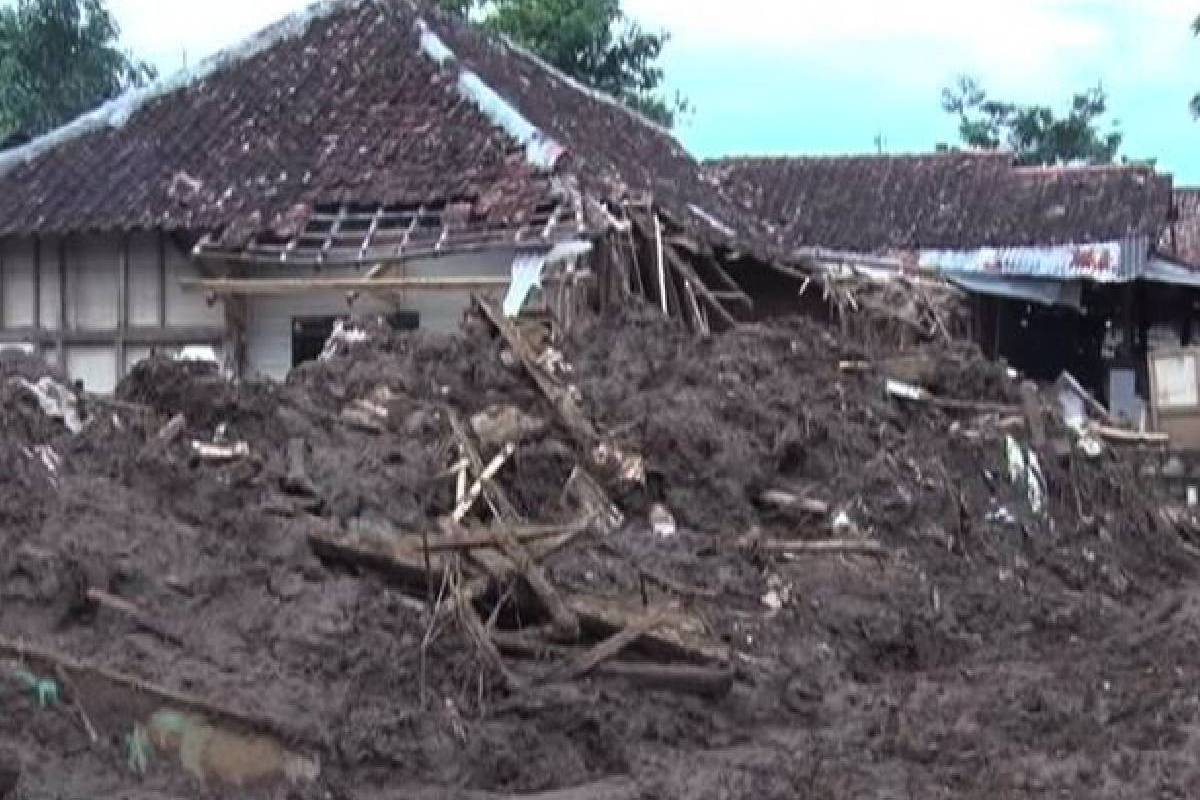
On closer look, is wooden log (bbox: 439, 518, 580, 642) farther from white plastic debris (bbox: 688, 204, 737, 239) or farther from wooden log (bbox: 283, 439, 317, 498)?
white plastic debris (bbox: 688, 204, 737, 239)

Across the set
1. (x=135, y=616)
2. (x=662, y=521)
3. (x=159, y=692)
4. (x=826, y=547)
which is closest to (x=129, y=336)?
(x=662, y=521)

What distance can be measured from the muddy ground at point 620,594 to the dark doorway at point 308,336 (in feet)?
16.2

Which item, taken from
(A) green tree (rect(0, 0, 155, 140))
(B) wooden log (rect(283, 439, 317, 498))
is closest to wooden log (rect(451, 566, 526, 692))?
(B) wooden log (rect(283, 439, 317, 498))

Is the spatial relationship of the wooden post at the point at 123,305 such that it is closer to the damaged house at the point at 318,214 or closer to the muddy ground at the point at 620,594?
the damaged house at the point at 318,214

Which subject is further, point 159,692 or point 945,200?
point 945,200

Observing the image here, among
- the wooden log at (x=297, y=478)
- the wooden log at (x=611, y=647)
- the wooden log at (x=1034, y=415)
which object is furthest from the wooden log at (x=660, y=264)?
the wooden log at (x=611, y=647)

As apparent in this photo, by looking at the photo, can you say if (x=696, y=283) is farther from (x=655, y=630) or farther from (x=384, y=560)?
(x=384, y=560)

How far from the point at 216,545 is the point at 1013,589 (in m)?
5.86

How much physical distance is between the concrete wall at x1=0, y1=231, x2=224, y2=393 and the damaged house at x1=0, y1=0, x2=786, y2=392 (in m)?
0.02

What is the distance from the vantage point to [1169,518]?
16734mm

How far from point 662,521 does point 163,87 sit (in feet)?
39.6

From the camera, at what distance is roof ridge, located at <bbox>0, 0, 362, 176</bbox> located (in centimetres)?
2138

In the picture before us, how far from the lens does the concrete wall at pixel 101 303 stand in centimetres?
1983

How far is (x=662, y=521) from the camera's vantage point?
40.3 ft
